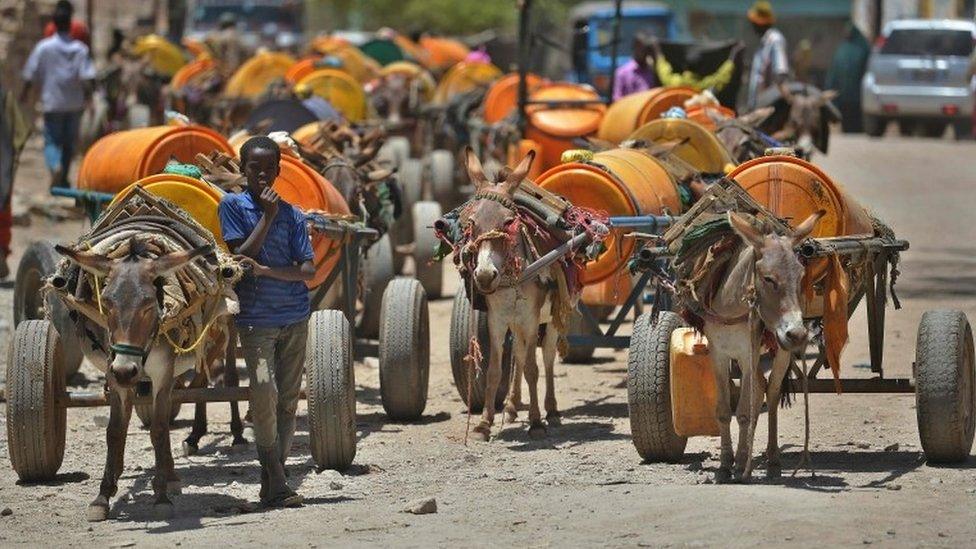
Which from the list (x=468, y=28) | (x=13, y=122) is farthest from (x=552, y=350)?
(x=468, y=28)

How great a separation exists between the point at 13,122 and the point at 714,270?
368 inches

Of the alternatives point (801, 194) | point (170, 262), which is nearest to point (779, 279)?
point (801, 194)

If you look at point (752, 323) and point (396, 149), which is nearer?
point (752, 323)

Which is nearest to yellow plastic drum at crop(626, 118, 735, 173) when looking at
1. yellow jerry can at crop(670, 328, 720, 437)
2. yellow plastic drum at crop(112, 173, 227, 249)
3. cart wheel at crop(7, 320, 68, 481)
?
yellow jerry can at crop(670, 328, 720, 437)

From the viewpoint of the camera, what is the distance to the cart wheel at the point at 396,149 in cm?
2410

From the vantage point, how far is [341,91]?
2308cm

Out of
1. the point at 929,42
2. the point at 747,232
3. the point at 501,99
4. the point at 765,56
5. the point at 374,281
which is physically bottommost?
the point at 374,281

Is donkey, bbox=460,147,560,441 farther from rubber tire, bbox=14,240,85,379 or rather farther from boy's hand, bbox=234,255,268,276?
rubber tire, bbox=14,240,85,379

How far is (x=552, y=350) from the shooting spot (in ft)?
40.6

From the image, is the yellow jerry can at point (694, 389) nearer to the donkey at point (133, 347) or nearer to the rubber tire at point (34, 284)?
the donkey at point (133, 347)

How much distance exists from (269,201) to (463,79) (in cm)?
1993

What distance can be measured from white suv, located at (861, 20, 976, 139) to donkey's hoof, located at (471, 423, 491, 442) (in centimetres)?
2496

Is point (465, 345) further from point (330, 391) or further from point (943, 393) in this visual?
point (943, 393)

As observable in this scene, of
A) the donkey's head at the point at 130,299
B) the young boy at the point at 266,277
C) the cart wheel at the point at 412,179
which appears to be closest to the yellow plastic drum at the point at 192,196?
the young boy at the point at 266,277
